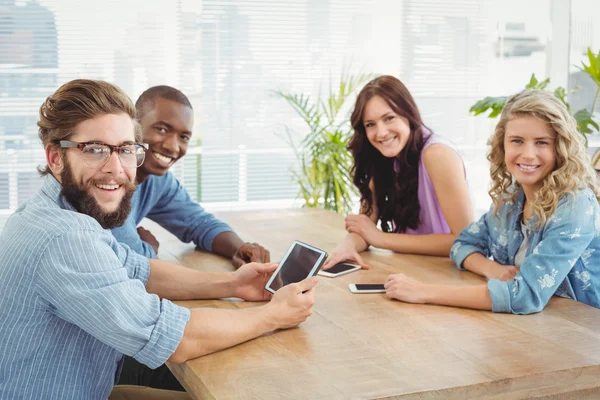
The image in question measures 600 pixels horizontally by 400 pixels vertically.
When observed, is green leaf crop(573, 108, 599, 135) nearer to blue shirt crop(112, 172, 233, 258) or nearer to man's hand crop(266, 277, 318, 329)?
blue shirt crop(112, 172, 233, 258)

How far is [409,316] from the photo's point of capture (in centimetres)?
200

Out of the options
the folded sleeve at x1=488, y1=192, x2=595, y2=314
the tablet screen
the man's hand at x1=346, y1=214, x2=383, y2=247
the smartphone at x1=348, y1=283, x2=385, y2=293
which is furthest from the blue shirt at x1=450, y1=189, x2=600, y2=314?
the man's hand at x1=346, y1=214, x2=383, y2=247

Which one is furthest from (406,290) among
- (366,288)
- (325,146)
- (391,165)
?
Answer: (325,146)

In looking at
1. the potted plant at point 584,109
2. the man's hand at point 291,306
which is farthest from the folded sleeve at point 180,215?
the potted plant at point 584,109

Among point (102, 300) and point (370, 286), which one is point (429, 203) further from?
point (102, 300)

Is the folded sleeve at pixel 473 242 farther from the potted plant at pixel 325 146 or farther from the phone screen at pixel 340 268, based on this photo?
the potted plant at pixel 325 146

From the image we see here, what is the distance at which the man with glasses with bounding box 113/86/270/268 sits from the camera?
277 centimetres

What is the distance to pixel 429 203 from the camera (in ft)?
9.97

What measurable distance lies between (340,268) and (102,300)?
113cm

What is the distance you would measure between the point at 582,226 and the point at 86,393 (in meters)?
1.38

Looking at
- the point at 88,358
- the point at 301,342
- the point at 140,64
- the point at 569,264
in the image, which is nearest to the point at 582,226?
the point at 569,264

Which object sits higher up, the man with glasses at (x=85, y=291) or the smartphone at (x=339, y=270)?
the man with glasses at (x=85, y=291)

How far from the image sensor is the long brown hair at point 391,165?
9.93ft

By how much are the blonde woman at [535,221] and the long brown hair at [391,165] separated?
0.62 metres
